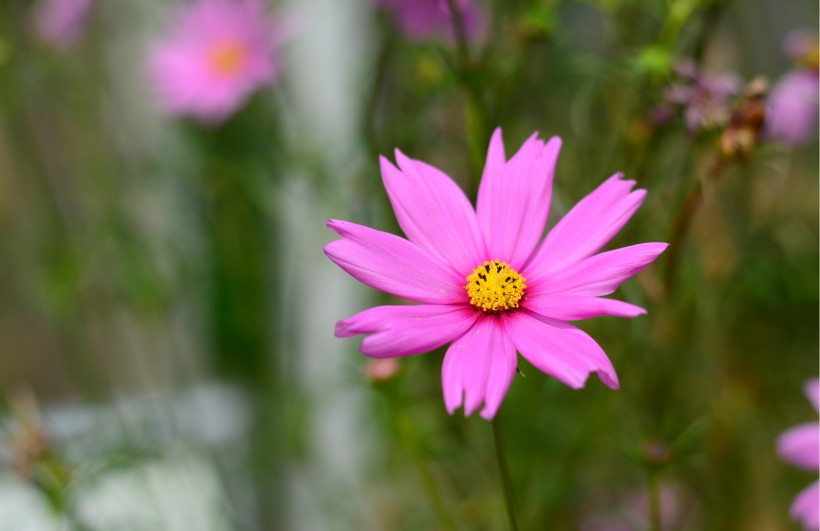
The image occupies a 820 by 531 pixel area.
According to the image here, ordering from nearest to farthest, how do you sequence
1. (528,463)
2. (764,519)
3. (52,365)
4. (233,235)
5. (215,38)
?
(528,463), (764,519), (215,38), (233,235), (52,365)

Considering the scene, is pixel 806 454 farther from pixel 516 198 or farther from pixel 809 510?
pixel 516 198

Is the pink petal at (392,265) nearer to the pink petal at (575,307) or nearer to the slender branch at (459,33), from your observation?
the pink petal at (575,307)

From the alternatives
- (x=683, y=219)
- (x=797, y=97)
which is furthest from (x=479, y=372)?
(x=797, y=97)

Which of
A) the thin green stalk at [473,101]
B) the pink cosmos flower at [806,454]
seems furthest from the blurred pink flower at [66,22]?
the pink cosmos flower at [806,454]

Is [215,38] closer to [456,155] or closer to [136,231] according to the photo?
[136,231]

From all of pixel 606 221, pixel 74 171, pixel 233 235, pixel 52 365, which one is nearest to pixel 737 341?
pixel 606 221
